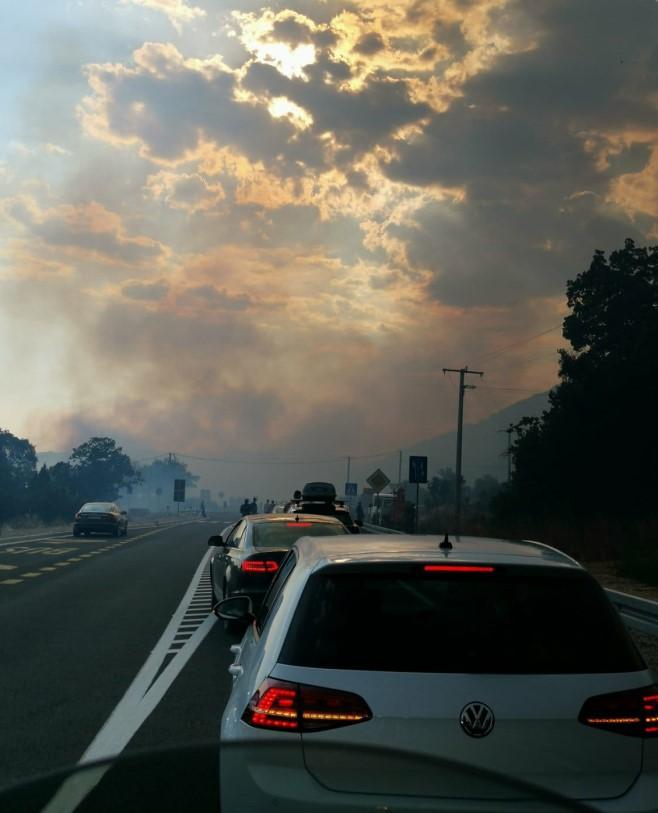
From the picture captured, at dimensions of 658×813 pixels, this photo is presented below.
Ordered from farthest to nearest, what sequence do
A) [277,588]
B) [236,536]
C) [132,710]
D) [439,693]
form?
1. [236,536]
2. [132,710]
3. [277,588]
4. [439,693]

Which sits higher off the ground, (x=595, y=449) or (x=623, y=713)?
(x=595, y=449)

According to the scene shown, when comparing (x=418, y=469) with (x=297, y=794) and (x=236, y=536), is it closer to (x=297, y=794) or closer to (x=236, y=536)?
(x=236, y=536)

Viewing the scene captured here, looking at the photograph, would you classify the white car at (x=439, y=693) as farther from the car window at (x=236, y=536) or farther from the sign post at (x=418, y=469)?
the sign post at (x=418, y=469)

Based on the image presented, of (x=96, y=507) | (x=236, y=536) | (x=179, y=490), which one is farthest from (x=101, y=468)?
(x=236, y=536)

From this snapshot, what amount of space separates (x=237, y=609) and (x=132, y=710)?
274 centimetres

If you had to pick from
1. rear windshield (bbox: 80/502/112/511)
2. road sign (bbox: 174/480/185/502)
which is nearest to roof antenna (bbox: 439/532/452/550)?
rear windshield (bbox: 80/502/112/511)

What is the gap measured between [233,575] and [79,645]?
7.04ft

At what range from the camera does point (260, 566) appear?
13.2 meters

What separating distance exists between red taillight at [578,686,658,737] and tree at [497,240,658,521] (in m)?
40.5

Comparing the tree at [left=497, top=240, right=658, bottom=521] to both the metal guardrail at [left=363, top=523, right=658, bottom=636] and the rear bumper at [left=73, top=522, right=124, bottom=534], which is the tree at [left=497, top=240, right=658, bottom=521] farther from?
the metal guardrail at [left=363, top=523, right=658, bottom=636]

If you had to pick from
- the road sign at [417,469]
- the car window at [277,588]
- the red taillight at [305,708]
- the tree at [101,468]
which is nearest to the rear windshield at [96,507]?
the road sign at [417,469]

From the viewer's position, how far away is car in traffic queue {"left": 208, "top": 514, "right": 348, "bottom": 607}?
13.2 metres

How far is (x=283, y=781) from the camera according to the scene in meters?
3.51

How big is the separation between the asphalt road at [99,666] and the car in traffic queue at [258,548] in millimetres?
739
